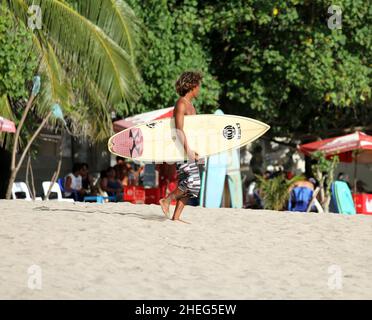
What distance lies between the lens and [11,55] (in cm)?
1211

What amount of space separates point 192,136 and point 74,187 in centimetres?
685

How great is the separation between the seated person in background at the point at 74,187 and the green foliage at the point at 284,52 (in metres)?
4.17

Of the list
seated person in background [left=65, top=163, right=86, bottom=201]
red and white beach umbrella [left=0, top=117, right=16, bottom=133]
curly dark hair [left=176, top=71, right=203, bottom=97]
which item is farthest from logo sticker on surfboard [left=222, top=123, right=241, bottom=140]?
seated person in background [left=65, top=163, right=86, bottom=201]

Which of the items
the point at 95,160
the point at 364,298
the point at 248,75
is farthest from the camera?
the point at 95,160

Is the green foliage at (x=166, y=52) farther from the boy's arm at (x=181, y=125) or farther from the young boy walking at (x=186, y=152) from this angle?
the boy's arm at (x=181, y=125)

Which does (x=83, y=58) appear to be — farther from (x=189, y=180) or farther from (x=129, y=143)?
(x=189, y=180)

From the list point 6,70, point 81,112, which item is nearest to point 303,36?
point 81,112

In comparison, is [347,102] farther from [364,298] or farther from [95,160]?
[364,298]

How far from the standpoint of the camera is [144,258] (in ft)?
23.9

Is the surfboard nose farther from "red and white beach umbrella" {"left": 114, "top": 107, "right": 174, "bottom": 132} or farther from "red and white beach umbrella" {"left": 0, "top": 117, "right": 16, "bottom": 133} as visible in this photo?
"red and white beach umbrella" {"left": 114, "top": 107, "right": 174, "bottom": 132}

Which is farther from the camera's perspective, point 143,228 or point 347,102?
point 347,102

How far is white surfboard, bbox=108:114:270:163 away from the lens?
10280mm

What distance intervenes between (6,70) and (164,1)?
6615 millimetres

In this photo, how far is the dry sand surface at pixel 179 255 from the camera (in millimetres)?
6242
